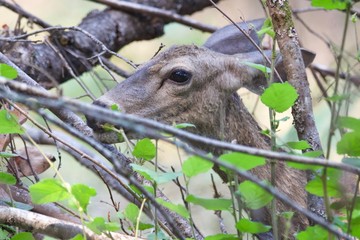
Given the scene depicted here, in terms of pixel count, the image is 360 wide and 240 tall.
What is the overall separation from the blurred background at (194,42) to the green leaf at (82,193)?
10.5 ft

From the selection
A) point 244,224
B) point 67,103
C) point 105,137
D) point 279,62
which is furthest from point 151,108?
point 67,103

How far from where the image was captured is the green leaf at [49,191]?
89.4 inches

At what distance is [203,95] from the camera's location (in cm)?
412

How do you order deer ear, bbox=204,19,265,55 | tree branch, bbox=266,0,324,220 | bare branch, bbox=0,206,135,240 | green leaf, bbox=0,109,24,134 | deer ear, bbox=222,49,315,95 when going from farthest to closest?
deer ear, bbox=204,19,265,55
deer ear, bbox=222,49,315,95
tree branch, bbox=266,0,324,220
bare branch, bbox=0,206,135,240
green leaf, bbox=0,109,24,134

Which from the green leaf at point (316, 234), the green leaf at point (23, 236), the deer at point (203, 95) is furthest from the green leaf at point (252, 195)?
the deer at point (203, 95)

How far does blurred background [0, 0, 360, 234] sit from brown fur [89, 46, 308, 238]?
1.21 m

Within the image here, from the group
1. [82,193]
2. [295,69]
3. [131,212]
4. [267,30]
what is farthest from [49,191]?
[295,69]

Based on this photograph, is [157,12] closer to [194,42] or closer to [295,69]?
[194,42]

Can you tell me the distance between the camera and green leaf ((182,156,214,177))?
7.41ft

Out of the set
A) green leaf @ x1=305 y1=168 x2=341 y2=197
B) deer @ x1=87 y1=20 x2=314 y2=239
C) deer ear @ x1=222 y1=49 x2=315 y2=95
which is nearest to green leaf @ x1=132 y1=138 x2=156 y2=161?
green leaf @ x1=305 y1=168 x2=341 y2=197

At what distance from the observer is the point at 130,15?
5.90 meters

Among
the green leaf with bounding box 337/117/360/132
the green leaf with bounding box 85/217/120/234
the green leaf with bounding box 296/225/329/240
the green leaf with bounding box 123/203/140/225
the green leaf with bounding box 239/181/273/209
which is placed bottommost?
the green leaf with bounding box 85/217/120/234

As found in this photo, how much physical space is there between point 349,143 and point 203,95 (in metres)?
1.89

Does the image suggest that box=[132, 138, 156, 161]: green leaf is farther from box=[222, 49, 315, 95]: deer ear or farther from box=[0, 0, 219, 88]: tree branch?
box=[0, 0, 219, 88]: tree branch
